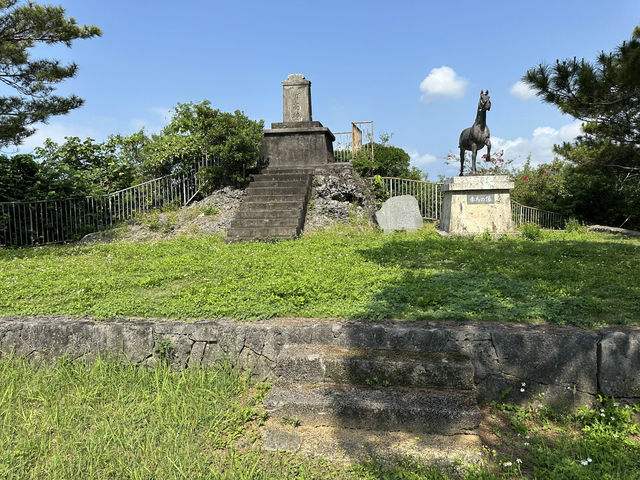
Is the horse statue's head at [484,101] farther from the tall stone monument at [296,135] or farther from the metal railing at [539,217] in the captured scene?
the metal railing at [539,217]

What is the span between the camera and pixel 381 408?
3043 millimetres

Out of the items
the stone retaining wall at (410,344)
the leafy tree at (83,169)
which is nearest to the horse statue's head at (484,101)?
the stone retaining wall at (410,344)

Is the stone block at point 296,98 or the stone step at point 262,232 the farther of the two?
the stone block at point 296,98

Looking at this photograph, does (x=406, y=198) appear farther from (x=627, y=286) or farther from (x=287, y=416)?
(x=287, y=416)

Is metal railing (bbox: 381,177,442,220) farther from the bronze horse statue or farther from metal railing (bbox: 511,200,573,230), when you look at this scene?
the bronze horse statue

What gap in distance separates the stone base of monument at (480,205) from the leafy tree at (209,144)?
563cm

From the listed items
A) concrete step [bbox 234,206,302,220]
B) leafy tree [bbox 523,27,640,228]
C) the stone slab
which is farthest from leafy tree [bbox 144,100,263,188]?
leafy tree [bbox 523,27,640,228]

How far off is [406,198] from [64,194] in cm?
1000

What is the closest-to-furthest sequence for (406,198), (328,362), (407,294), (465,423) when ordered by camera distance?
(465,423) → (328,362) → (407,294) → (406,198)

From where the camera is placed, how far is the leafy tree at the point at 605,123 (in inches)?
302

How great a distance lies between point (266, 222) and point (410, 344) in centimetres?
699

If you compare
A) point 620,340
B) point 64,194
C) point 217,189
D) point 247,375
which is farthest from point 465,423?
point 64,194

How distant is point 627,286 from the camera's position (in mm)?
4613

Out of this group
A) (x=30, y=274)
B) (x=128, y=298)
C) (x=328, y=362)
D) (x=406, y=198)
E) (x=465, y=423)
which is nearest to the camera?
(x=465, y=423)
